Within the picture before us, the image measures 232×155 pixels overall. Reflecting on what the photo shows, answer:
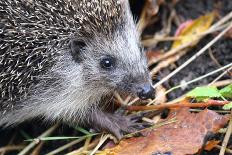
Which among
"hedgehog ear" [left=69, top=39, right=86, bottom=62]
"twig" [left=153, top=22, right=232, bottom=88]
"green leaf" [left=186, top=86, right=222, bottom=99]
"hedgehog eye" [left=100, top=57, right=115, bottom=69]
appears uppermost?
"hedgehog ear" [left=69, top=39, right=86, bottom=62]

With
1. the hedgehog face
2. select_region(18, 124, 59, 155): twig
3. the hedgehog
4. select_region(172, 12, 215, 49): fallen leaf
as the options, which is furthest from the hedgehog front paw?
select_region(172, 12, 215, 49): fallen leaf

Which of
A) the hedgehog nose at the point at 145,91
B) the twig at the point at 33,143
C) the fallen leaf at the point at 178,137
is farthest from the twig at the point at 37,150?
the hedgehog nose at the point at 145,91

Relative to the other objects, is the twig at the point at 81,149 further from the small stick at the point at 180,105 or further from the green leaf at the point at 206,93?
the green leaf at the point at 206,93

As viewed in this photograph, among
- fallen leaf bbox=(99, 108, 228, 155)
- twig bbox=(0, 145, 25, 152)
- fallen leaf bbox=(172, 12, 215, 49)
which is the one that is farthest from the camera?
fallen leaf bbox=(172, 12, 215, 49)

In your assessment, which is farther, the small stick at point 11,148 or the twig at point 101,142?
the small stick at point 11,148

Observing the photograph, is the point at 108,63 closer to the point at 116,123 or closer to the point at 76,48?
the point at 76,48

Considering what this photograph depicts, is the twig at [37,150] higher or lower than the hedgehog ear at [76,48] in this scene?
lower

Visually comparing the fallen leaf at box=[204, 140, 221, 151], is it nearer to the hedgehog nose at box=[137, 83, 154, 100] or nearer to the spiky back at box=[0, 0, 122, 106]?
the hedgehog nose at box=[137, 83, 154, 100]

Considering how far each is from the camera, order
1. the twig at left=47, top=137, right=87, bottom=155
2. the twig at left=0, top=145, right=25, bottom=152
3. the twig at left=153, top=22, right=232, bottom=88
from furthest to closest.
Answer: the twig at left=153, top=22, right=232, bottom=88, the twig at left=0, top=145, right=25, bottom=152, the twig at left=47, top=137, right=87, bottom=155

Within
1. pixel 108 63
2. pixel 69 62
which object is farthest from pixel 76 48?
pixel 108 63
